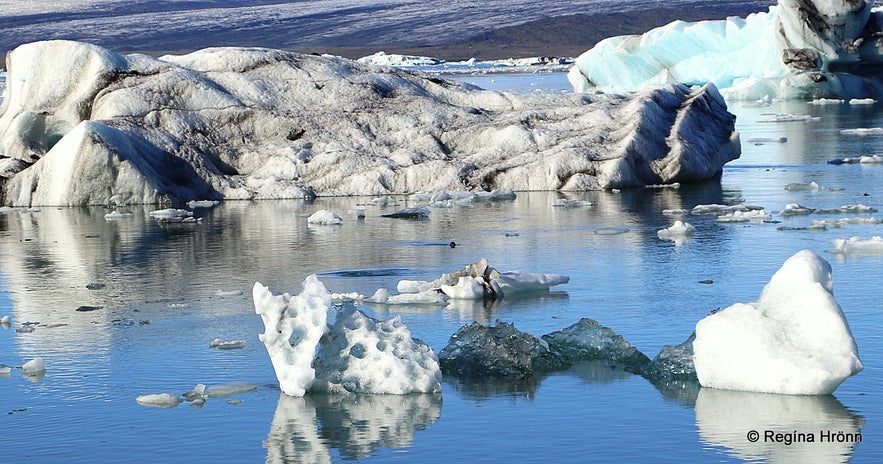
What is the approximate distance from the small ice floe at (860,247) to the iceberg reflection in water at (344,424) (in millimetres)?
4725

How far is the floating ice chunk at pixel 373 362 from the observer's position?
6082 mm

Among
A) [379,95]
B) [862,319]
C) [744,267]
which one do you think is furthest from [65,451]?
[379,95]

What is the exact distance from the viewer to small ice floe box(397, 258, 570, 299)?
8.46 metres

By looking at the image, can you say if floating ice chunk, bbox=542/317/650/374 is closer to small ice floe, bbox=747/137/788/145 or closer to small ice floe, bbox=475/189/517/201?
small ice floe, bbox=475/189/517/201

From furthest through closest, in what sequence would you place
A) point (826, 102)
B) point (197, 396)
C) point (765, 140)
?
point (826, 102), point (765, 140), point (197, 396)

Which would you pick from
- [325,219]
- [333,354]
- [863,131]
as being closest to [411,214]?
[325,219]

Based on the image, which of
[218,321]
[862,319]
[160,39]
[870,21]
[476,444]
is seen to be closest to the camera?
[476,444]

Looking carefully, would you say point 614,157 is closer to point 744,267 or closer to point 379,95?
point 379,95

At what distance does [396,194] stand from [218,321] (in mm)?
8305

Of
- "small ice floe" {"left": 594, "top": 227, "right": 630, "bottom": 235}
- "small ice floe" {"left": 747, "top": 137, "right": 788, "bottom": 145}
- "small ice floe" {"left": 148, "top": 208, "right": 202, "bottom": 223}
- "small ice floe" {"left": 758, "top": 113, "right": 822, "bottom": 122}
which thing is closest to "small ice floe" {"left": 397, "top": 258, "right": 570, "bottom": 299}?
"small ice floe" {"left": 594, "top": 227, "right": 630, "bottom": 235}

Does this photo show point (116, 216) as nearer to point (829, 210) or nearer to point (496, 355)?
point (829, 210)

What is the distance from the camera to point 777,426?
17.8 ft

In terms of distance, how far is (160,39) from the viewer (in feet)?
383

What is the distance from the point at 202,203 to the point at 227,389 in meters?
9.70
